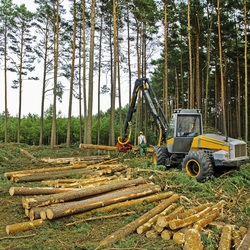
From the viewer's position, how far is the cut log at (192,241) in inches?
200

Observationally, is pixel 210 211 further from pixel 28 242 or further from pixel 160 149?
pixel 160 149

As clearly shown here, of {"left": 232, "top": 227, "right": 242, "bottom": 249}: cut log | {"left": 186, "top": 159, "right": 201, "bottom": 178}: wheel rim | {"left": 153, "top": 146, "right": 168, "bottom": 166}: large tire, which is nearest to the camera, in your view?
{"left": 232, "top": 227, "right": 242, "bottom": 249}: cut log

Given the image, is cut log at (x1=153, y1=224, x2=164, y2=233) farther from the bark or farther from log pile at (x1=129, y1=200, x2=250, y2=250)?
the bark

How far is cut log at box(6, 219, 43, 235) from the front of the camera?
5.93 meters

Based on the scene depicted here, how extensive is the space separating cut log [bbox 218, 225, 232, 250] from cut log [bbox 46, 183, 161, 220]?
2.71 m

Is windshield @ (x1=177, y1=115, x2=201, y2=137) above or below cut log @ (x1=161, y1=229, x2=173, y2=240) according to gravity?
above

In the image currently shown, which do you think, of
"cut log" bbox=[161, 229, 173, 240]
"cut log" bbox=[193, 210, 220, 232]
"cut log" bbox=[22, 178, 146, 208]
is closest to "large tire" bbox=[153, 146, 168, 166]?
"cut log" bbox=[22, 178, 146, 208]

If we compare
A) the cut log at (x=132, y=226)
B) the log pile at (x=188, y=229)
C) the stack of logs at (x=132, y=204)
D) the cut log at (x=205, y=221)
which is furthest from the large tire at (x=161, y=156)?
the log pile at (x=188, y=229)

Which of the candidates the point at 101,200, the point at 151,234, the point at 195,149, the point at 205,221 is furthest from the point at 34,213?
the point at 195,149

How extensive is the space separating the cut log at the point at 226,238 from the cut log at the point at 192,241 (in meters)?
0.42

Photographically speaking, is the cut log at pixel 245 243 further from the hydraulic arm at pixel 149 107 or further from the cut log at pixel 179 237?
the hydraulic arm at pixel 149 107

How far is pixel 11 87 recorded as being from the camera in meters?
30.0

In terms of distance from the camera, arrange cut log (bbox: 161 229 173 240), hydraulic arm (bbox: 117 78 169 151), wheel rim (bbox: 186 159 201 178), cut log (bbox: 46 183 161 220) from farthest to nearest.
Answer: hydraulic arm (bbox: 117 78 169 151), wheel rim (bbox: 186 159 201 178), cut log (bbox: 46 183 161 220), cut log (bbox: 161 229 173 240)

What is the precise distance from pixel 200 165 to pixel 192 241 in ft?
17.3
